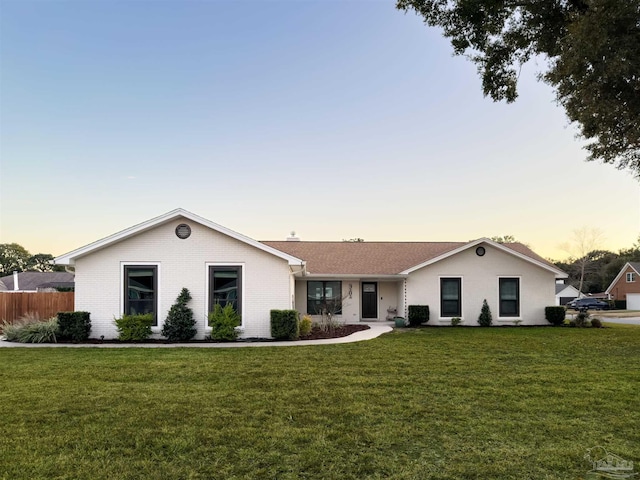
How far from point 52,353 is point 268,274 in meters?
6.49

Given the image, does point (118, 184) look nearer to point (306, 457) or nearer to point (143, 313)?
point (143, 313)

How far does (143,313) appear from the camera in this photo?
47.7ft

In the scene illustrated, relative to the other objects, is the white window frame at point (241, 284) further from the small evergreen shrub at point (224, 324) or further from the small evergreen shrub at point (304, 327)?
the small evergreen shrub at point (304, 327)

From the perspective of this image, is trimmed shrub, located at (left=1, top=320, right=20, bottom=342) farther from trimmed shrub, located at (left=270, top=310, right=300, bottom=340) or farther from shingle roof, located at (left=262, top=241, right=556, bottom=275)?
shingle roof, located at (left=262, top=241, right=556, bottom=275)

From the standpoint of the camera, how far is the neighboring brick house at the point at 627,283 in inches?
1951

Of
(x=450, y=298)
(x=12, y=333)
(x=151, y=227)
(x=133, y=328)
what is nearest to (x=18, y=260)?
(x=12, y=333)

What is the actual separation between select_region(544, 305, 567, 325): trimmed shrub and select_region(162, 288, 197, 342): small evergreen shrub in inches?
624

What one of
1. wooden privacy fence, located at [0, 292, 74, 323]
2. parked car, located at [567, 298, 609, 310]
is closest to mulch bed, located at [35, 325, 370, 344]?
wooden privacy fence, located at [0, 292, 74, 323]

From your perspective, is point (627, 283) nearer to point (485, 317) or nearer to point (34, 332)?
point (485, 317)

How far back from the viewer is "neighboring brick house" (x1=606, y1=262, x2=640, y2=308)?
49562mm

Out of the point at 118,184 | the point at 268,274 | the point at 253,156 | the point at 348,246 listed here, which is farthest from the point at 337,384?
the point at 348,246

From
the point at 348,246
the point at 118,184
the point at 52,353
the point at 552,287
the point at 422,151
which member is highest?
the point at 422,151

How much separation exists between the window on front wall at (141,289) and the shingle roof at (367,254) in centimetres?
858

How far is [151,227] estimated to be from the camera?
14508mm
